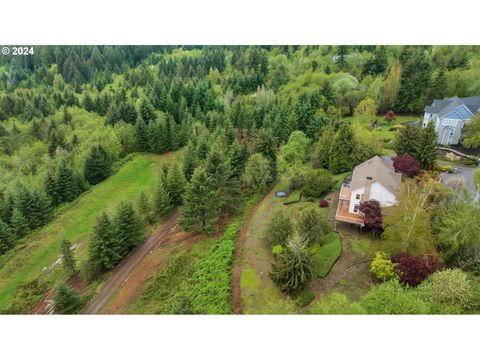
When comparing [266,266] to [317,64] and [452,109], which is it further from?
[317,64]

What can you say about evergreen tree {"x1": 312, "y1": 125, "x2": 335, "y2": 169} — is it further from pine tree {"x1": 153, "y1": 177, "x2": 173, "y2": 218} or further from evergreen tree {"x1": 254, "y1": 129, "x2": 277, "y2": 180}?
pine tree {"x1": 153, "y1": 177, "x2": 173, "y2": 218}

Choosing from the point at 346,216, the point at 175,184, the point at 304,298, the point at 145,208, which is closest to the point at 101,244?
the point at 145,208

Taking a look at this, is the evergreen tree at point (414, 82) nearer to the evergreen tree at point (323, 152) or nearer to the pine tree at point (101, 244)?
the evergreen tree at point (323, 152)

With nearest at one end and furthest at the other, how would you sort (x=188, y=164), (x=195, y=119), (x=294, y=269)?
(x=294, y=269), (x=188, y=164), (x=195, y=119)

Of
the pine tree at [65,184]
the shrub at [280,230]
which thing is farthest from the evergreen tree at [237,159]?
the pine tree at [65,184]

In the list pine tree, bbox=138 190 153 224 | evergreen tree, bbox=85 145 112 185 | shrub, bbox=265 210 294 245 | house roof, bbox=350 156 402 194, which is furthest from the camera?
evergreen tree, bbox=85 145 112 185

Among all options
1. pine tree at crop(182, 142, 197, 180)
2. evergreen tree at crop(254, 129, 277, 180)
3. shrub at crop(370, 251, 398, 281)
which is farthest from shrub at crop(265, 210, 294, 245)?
pine tree at crop(182, 142, 197, 180)

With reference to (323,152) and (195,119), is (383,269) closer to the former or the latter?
(323,152)
